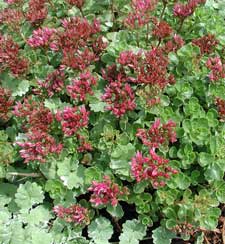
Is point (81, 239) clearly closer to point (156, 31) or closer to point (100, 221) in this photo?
point (100, 221)

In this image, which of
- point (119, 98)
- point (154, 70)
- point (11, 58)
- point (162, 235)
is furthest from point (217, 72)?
point (11, 58)

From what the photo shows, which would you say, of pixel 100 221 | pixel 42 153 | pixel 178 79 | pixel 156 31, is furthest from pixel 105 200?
pixel 156 31

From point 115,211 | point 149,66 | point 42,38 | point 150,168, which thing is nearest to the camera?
point 150,168

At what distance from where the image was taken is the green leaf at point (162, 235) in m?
3.04

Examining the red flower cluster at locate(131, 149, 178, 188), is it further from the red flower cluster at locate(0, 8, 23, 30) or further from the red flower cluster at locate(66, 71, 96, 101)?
the red flower cluster at locate(0, 8, 23, 30)

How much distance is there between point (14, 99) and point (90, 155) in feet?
2.36

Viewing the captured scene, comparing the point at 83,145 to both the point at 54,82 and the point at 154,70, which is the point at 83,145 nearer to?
the point at 54,82

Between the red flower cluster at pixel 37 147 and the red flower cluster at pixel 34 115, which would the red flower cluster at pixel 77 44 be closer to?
the red flower cluster at pixel 34 115

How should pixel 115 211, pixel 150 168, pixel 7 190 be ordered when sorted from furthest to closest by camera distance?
1. pixel 7 190
2. pixel 115 211
3. pixel 150 168

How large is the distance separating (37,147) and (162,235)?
0.97 meters

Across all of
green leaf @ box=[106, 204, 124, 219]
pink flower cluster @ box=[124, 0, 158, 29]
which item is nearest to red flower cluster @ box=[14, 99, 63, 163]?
green leaf @ box=[106, 204, 124, 219]

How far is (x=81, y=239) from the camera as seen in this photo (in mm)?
3062

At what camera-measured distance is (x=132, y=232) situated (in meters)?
3.07

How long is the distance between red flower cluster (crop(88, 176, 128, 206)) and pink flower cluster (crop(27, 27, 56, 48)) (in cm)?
110
